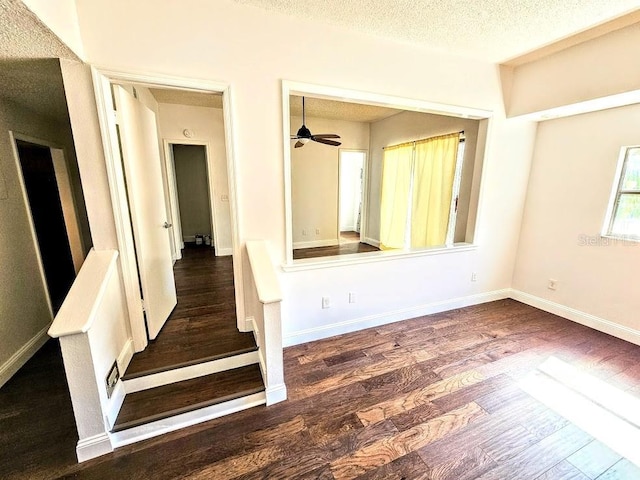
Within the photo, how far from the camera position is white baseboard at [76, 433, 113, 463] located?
4.95ft

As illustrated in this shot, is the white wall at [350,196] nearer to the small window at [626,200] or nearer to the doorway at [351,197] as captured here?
the doorway at [351,197]

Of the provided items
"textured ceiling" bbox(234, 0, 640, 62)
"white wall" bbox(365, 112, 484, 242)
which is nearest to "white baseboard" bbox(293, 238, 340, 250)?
"white wall" bbox(365, 112, 484, 242)

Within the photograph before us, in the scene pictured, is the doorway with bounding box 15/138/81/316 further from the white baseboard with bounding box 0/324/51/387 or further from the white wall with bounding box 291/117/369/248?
the white wall with bounding box 291/117/369/248

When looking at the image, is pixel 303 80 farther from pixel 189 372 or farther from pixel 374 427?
pixel 374 427

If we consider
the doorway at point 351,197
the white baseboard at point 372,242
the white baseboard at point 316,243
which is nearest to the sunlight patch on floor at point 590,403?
the white baseboard at point 372,242

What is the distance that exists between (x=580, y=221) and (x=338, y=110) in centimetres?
376

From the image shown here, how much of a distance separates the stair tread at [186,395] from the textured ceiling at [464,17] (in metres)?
2.75

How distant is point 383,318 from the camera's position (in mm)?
2986

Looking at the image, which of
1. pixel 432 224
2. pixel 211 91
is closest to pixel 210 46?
pixel 211 91

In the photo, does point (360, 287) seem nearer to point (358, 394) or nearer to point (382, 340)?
point (382, 340)

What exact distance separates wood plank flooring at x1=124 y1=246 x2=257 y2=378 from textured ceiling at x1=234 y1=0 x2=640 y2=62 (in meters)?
2.59

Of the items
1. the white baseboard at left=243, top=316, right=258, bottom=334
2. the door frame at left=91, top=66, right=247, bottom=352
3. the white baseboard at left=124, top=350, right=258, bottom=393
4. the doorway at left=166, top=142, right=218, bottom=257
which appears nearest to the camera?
the door frame at left=91, top=66, right=247, bottom=352

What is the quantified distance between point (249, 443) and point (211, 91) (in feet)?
7.84

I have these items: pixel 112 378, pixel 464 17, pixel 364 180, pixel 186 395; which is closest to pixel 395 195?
pixel 364 180
